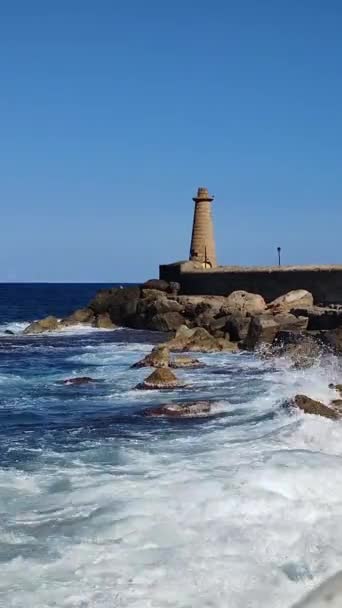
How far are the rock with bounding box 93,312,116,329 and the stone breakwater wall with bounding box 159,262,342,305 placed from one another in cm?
332

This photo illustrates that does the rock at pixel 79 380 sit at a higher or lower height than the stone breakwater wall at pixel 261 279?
lower

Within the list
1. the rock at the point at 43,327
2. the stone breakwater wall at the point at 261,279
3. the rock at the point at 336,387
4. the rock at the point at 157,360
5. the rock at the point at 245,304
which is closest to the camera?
the rock at the point at 336,387

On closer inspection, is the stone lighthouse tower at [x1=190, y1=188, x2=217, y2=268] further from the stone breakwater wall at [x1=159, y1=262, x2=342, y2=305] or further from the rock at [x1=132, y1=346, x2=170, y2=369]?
the rock at [x1=132, y1=346, x2=170, y2=369]

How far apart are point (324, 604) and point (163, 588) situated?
3.16m

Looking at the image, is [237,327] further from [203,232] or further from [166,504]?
[166,504]

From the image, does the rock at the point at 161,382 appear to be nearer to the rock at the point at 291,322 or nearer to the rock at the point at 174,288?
the rock at the point at 291,322

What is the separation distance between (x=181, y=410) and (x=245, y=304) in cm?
1396

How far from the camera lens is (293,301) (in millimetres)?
23984

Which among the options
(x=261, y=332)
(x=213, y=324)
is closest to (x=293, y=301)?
(x=213, y=324)

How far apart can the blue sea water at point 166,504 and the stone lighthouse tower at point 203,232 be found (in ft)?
70.1

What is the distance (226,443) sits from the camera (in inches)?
342

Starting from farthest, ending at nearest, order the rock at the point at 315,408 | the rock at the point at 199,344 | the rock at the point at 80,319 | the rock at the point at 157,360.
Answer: the rock at the point at 80,319 → the rock at the point at 199,344 → the rock at the point at 157,360 → the rock at the point at 315,408

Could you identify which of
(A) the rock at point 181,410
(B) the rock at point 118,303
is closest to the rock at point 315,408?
(A) the rock at point 181,410

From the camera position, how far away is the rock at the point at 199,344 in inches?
774
